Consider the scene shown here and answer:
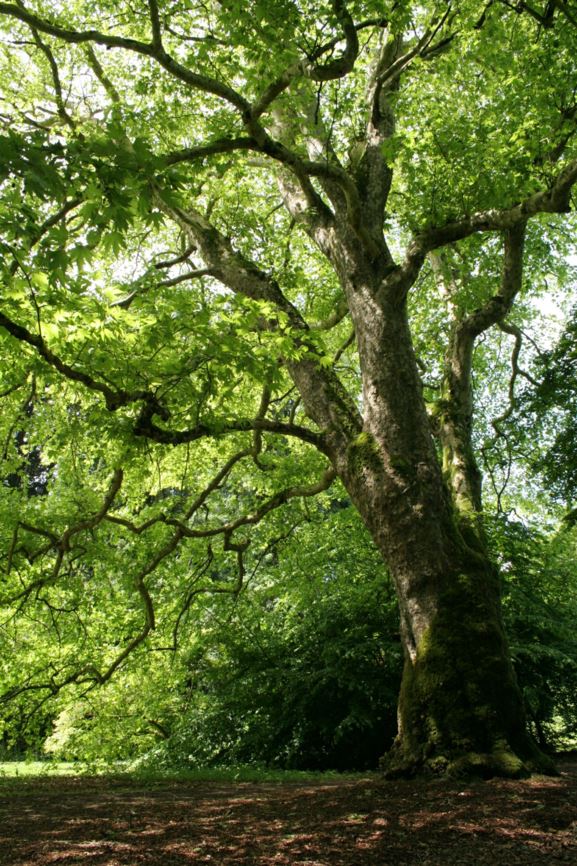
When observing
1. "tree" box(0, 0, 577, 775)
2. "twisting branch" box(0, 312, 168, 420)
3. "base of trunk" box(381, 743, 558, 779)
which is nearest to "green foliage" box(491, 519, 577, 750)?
"tree" box(0, 0, 577, 775)

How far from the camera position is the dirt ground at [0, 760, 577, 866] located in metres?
3.17

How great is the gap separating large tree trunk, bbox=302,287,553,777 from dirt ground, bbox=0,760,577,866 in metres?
0.33

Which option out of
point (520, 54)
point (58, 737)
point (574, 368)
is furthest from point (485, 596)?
point (58, 737)

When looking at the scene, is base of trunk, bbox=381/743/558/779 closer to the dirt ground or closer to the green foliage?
the dirt ground

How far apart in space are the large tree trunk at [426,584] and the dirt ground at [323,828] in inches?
12.9

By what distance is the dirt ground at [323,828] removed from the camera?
317 centimetres

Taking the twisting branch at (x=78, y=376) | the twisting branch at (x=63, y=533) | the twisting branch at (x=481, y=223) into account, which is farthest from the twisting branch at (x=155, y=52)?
the twisting branch at (x=63, y=533)

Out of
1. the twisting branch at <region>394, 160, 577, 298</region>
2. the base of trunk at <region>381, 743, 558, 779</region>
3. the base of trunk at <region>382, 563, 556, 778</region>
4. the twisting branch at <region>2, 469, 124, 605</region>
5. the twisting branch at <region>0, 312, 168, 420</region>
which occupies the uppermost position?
the twisting branch at <region>394, 160, 577, 298</region>

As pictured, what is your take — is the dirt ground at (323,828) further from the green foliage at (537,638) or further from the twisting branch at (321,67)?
the twisting branch at (321,67)

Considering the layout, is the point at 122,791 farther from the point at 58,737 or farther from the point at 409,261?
the point at 58,737

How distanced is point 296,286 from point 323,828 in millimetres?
6552

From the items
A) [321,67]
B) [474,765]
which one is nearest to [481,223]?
[321,67]

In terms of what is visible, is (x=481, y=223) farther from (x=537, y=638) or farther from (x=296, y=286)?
(x=537, y=638)

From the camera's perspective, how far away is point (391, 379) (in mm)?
6496
